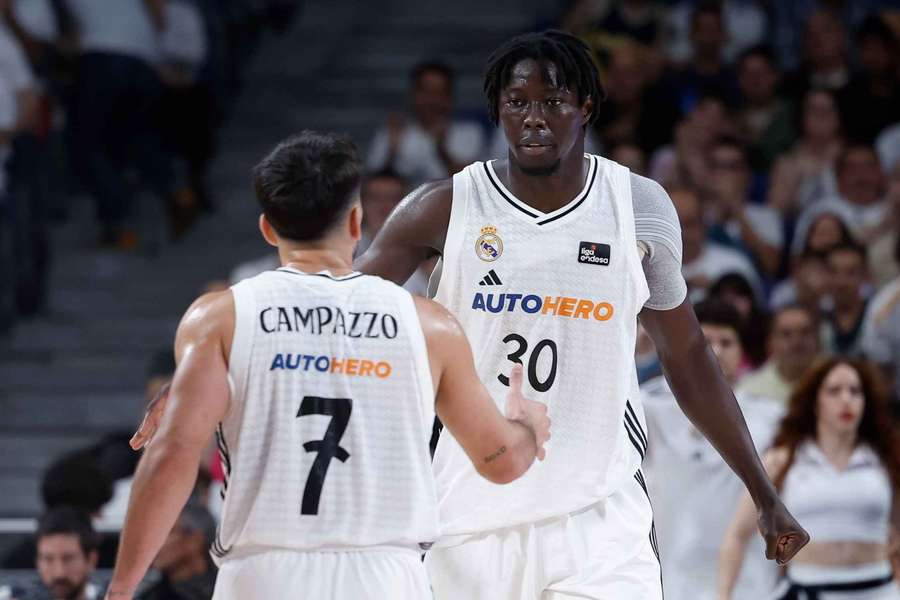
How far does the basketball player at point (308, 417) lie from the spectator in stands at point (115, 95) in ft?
22.7

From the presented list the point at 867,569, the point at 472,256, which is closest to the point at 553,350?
the point at 472,256

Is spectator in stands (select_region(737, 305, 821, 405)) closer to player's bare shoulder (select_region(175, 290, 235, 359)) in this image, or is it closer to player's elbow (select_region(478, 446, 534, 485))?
player's elbow (select_region(478, 446, 534, 485))

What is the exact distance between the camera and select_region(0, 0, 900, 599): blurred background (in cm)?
881

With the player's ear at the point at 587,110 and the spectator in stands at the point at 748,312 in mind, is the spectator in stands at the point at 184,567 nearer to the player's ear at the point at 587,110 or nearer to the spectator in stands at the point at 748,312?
the player's ear at the point at 587,110

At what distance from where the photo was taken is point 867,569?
6.77m

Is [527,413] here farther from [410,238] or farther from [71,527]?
[71,527]

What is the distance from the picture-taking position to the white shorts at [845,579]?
265 inches

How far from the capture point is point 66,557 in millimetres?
6285

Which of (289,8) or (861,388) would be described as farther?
(289,8)

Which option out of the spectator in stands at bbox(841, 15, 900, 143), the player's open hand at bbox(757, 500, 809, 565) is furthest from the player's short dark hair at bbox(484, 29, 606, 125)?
the spectator in stands at bbox(841, 15, 900, 143)

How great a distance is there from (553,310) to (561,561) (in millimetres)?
631

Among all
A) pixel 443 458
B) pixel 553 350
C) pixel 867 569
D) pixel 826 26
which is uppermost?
pixel 826 26

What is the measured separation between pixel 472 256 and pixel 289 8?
30.7 ft

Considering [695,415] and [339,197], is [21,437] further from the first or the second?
[339,197]
